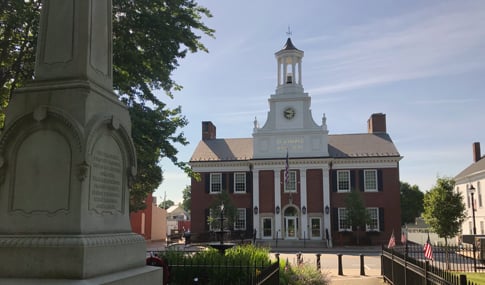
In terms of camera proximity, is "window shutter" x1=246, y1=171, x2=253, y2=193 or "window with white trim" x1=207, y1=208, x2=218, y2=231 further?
"window shutter" x1=246, y1=171, x2=253, y2=193

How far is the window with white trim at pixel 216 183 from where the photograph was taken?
41.9 metres

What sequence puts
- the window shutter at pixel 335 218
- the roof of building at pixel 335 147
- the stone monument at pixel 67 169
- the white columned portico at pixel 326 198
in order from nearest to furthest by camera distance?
the stone monument at pixel 67 169
the white columned portico at pixel 326 198
the window shutter at pixel 335 218
the roof of building at pixel 335 147

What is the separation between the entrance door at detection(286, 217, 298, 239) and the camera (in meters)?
39.8

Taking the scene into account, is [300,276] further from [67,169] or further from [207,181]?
[207,181]

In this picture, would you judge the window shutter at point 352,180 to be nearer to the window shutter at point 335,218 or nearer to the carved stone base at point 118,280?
the window shutter at point 335,218

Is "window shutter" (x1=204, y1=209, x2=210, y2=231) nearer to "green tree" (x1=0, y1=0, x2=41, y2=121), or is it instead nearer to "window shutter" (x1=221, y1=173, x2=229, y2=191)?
"window shutter" (x1=221, y1=173, x2=229, y2=191)

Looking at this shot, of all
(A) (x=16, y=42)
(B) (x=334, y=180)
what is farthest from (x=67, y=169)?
(B) (x=334, y=180)

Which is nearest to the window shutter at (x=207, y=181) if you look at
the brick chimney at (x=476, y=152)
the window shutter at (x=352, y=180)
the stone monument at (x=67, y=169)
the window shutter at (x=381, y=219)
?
the window shutter at (x=352, y=180)

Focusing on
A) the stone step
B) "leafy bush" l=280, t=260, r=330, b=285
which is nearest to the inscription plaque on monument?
"leafy bush" l=280, t=260, r=330, b=285

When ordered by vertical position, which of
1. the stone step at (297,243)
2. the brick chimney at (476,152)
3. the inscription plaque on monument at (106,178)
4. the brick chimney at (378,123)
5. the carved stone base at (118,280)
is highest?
the brick chimney at (378,123)

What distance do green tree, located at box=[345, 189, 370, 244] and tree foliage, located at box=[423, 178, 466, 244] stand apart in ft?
25.0

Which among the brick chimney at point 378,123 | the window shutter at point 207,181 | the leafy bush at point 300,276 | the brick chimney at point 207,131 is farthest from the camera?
the brick chimney at point 207,131

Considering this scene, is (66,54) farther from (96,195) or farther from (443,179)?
(443,179)

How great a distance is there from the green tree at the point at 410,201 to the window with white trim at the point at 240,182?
136ft
